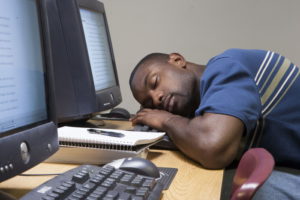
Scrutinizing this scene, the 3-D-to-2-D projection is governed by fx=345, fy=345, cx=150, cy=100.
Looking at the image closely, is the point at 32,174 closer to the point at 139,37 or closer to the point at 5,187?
the point at 5,187

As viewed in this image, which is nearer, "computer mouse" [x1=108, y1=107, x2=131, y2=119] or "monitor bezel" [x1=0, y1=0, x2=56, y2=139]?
"monitor bezel" [x1=0, y1=0, x2=56, y2=139]

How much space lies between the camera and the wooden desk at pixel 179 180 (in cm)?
70

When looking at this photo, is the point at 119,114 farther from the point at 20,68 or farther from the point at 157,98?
the point at 20,68

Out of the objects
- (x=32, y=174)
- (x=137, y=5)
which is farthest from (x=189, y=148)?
(x=137, y=5)

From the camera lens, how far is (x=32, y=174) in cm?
81

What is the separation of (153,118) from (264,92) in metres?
0.39

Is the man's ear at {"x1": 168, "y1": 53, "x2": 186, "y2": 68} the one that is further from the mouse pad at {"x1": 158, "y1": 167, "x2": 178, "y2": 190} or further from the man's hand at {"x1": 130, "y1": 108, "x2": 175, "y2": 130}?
the mouse pad at {"x1": 158, "y1": 167, "x2": 178, "y2": 190}

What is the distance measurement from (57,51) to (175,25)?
1012 mm

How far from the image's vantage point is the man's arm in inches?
36.6

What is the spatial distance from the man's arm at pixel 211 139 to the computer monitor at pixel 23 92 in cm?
41

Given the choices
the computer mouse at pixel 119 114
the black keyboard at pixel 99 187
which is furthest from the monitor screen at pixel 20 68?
the computer mouse at pixel 119 114

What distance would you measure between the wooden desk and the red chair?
13 centimetres

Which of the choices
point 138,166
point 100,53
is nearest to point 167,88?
point 100,53

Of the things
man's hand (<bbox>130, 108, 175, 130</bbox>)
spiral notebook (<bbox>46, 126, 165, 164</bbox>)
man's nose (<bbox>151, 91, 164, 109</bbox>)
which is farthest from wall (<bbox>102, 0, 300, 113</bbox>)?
spiral notebook (<bbox>46, 126, 165, 164</bbox>)
